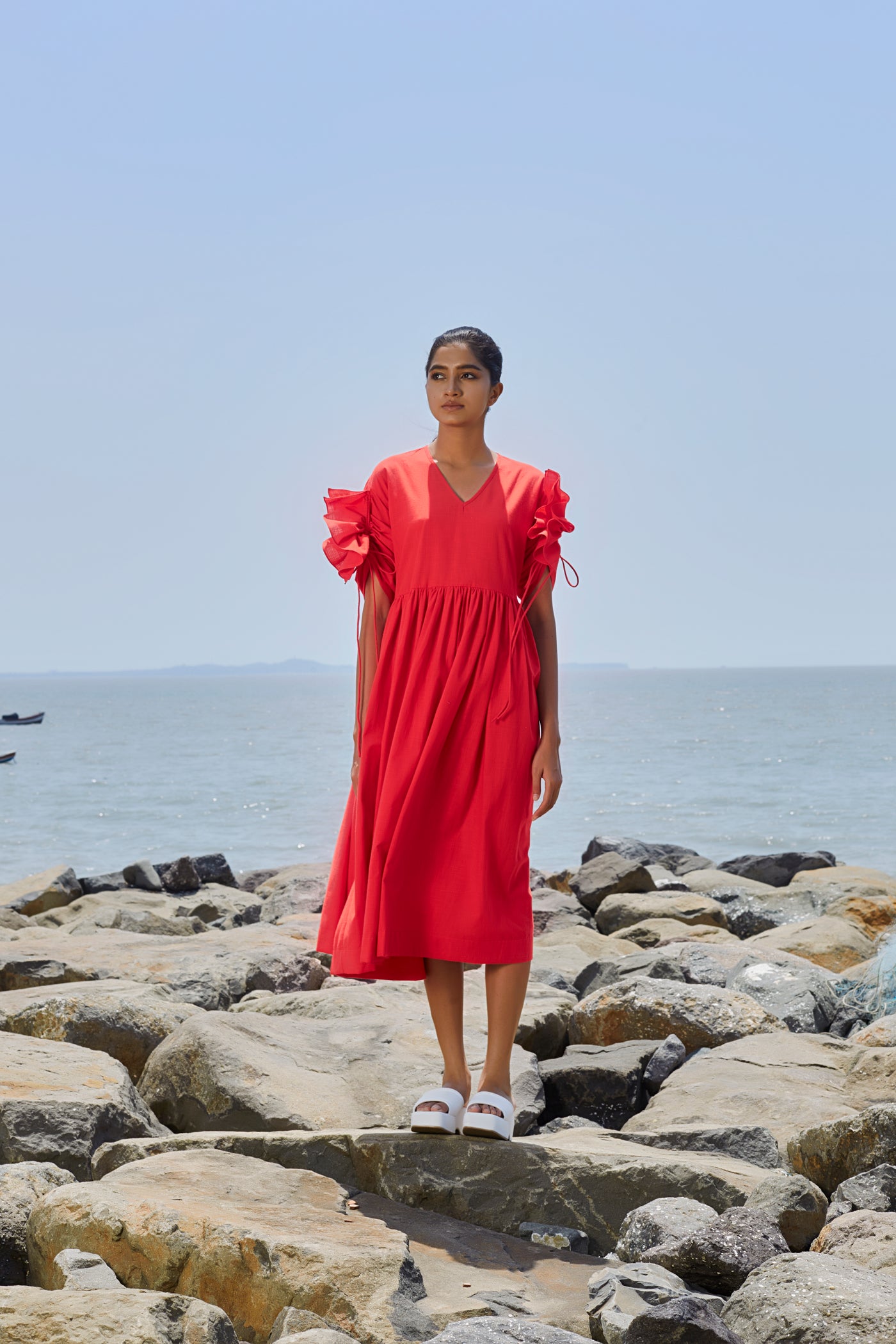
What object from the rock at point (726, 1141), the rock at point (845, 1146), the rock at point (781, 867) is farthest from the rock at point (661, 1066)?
the rock at point (781, 867)

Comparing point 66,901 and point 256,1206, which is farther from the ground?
point 256,1206

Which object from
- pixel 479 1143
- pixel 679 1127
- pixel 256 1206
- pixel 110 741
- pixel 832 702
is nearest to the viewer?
pixel 256 1206

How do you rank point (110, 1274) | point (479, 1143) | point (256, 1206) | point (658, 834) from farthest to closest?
point (658, 834) < point (479, 1143) < point (256, 1206) < point (110, 1274)

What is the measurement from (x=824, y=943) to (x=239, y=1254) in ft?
18.1

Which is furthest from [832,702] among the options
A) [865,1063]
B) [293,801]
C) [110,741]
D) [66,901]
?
[865,1063]

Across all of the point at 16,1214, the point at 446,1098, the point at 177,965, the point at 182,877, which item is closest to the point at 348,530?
the point at 446,1098

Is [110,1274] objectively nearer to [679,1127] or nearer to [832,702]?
[679,1127]

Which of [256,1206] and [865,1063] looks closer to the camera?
[256,1206]

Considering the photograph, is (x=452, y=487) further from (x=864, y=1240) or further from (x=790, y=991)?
(x=790, y=991)

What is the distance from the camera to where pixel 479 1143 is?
11.0 ft

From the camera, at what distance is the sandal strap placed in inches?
136

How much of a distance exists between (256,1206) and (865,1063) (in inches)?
89.9

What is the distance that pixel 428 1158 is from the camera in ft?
10.9

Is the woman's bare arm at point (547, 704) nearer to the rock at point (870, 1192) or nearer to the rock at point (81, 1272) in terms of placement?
the rock at point (870, 1192)
